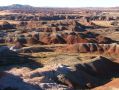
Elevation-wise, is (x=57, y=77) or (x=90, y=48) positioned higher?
(x=57, y=77)

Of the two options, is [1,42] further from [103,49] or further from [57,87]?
[57,87]

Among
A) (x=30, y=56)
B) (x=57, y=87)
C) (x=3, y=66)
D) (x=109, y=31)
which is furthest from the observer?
(x=109, y=31)

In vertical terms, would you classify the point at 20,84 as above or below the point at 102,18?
above

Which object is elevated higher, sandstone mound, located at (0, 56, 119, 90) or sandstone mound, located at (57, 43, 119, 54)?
sandstone mound, located at (0, 56, 119, 90)

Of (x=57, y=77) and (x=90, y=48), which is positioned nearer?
(x=57, y=77)

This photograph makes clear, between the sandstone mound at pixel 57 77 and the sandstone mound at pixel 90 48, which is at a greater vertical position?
the sandstone mound at pixel 57 77

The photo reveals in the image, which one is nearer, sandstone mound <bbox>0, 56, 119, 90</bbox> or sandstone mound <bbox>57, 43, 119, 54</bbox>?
sandstone mound <bbox>0, 56, 119, 90</bbox>

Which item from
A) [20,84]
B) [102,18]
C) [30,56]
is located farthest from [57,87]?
[102,18]

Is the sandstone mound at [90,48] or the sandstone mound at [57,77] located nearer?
the sandstone mound at [57,77]

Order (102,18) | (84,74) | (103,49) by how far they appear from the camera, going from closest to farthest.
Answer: (84,74), (103,49), (102,18)

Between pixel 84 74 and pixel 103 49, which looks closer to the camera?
pixel 84 74
